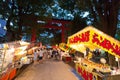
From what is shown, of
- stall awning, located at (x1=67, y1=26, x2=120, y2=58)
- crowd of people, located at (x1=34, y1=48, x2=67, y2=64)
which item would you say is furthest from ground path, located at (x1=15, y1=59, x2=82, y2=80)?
crowd of people, located at (x1=34, y1=48, x2=67, y2=64)

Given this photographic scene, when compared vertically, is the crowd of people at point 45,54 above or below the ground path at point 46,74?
above

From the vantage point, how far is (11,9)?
22828 millimetres

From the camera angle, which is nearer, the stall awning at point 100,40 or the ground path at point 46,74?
the stall awning at point 100,40

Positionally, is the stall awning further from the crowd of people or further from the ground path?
the crowd of people

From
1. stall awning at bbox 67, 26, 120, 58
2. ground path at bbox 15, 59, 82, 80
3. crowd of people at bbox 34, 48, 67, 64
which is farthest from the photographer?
crowd of people at bbox 34, 48, 67, 64

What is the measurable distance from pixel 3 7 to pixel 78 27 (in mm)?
15177

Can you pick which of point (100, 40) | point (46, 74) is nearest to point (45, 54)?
point (46, 74)

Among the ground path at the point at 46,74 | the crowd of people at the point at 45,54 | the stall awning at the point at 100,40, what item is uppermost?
the stall awning at the point at 100,40

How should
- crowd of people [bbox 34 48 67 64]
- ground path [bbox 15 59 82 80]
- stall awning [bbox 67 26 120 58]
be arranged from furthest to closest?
crowd of people [bbox 34 48 67 64]
ground path [bbox 15 59 82 80]
stall awning [bbox 67 26 120 58]

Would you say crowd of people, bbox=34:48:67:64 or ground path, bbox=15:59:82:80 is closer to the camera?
ground path, bbox=15:59:82:80

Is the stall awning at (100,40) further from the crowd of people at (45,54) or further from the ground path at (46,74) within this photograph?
the crowd of people at (45,54)

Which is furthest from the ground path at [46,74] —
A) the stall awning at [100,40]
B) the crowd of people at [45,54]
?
the crowd of people at [45,54]

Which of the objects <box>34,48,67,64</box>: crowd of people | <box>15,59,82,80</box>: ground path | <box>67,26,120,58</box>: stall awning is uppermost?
<box>67,26,120,58</box>: stall awning

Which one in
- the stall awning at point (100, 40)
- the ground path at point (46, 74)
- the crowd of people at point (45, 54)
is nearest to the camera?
the stall awning at point (100, 40)
